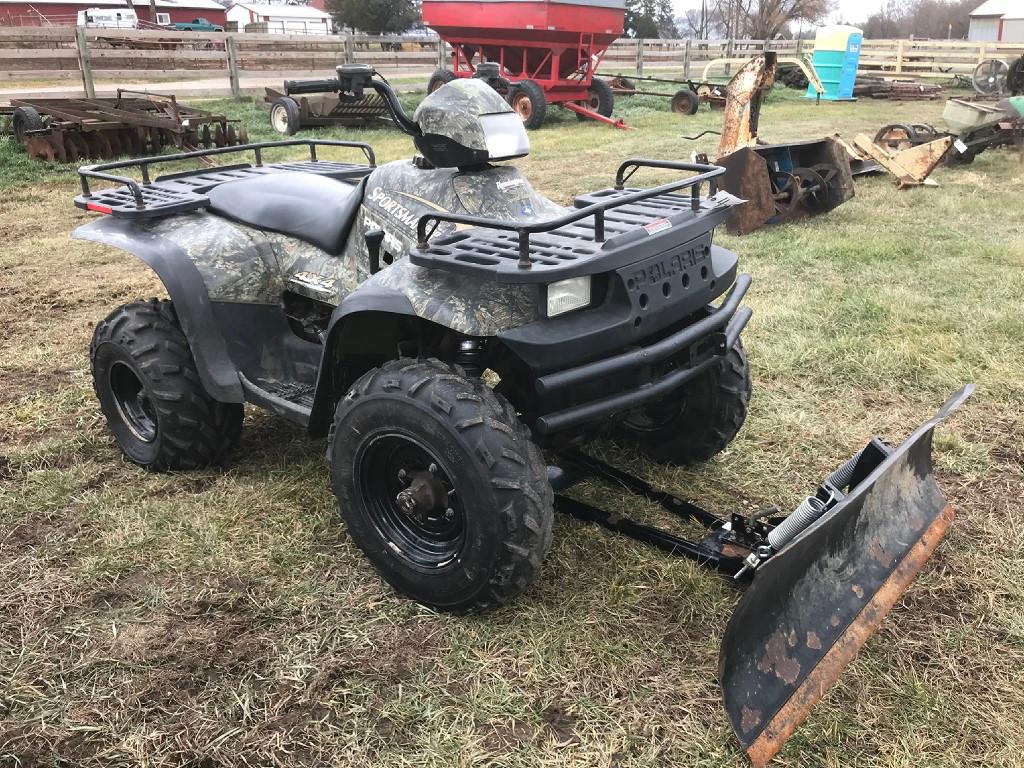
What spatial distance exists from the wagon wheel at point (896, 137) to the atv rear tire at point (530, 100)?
6327mm

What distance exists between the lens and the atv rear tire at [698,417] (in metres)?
3.45

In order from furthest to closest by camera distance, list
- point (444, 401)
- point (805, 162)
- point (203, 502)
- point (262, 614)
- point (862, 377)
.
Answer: point (805, 162) → point (862, 377) → point (203, 502) → point (262, 614) → point (444, 401)

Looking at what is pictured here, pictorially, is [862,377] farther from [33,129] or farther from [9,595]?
[33,129]

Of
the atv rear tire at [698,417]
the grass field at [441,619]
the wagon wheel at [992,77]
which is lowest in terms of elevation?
the grass field at [441,619]

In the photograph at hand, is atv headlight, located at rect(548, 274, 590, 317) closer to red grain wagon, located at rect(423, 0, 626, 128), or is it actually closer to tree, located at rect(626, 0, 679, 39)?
red grain wagon, located at rect(423, 0, 626, 128)

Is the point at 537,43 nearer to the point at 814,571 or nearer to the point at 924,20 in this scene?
the point at 814,571

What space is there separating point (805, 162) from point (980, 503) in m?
5.71

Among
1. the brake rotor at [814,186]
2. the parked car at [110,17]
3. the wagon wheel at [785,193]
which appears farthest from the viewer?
the parked car at [110,17]

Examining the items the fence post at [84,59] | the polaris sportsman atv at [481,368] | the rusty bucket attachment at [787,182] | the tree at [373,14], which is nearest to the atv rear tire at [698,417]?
the polaris sportsman atv at [481,368]

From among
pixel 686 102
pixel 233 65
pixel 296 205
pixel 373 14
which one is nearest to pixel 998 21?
pixel 373 14

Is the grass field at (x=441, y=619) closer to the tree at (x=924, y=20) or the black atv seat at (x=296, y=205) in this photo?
the black atv seat at (x=296, y=205)

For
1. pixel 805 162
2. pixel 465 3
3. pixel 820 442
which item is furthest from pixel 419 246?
pixel 465 3

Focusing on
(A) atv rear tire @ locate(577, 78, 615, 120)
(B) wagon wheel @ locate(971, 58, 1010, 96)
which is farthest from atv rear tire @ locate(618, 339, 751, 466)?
(B) wagon wheel @ locate(971, 58, 1010, 96)

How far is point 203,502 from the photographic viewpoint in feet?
11.6
